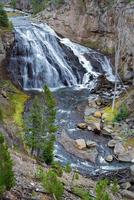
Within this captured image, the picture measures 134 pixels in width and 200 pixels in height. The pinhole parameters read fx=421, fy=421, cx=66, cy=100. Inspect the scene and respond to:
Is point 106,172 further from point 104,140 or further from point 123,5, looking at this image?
point 123,5

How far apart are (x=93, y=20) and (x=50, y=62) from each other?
13172 mm

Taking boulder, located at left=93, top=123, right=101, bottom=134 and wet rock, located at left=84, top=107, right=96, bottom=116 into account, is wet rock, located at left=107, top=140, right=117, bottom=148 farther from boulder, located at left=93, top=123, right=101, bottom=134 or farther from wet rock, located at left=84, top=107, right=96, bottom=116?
wet rock, located at left=84, top=107, right=96, bottom=116

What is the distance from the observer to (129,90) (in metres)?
51.3

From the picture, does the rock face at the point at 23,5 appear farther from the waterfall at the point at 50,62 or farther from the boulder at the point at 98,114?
the boulder at the point at 98,114

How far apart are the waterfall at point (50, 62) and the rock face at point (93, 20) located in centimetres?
308

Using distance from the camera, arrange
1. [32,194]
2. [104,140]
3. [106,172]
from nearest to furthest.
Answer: [32,194], [106,172], [104,140]

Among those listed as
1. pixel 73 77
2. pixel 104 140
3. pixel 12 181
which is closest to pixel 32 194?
pixel 12 181

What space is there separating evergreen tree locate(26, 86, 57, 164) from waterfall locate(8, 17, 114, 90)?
2438 centimetres

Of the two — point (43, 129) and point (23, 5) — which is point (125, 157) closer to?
point (43, 129)

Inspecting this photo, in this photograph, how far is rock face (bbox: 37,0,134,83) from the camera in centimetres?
6140

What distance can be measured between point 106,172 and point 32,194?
660 inches

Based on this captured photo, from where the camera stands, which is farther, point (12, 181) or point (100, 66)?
point (100, 66)

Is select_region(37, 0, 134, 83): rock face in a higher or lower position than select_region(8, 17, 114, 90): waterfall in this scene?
higher

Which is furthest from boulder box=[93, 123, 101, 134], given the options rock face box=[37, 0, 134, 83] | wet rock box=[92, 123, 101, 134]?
rock face box=[37, 0, 134, 83]
